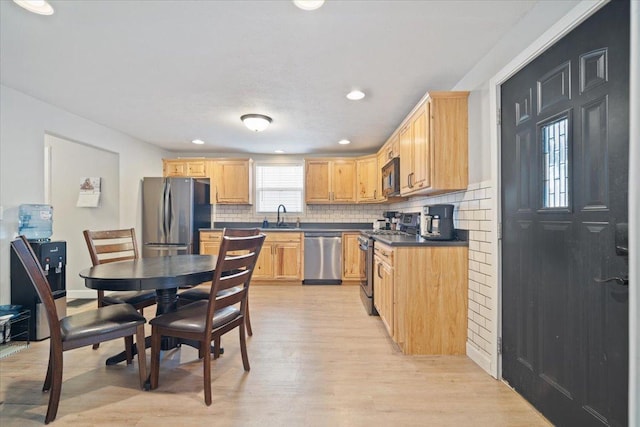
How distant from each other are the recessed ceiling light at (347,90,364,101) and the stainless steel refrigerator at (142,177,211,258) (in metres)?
3.06

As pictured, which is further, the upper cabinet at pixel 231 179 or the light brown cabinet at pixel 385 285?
the upper cabinet at pixel 231 179

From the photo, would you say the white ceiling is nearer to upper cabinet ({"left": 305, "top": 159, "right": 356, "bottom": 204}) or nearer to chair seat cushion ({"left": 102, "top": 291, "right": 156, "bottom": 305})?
upper cabinet ({"left": 305, "top": 159, "right": 356, "bottom": 204})

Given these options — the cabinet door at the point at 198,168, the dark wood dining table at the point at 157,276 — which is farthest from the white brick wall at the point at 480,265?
the cabinet door at the point at 198,168

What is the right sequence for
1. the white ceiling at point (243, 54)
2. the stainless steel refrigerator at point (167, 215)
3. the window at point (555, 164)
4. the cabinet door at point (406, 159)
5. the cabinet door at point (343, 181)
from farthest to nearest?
the cabinet door at point (343, 181)
the stainless steel refrigerator at point (167, 215)
the cabinet door at point (406, 159)
the white ceiling at point (243, 54)
the window at point (555, 164)

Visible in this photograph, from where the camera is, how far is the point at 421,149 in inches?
108

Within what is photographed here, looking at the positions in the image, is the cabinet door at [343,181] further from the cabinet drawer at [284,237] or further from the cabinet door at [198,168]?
the cabinet door at [198,168]

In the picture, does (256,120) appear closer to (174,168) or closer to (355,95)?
(355,95)

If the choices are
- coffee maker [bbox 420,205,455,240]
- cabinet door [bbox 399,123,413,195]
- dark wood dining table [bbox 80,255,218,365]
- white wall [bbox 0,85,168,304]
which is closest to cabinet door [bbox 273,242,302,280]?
cabinet door [bbox 399,123,413,195]

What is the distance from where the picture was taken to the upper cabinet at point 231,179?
5.36m

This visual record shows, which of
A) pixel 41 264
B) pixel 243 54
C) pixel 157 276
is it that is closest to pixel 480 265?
pixel 157 276

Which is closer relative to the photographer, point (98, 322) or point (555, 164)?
point (555, 164)

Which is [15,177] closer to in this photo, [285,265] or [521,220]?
[285,265]

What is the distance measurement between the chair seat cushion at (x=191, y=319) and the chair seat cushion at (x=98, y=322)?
0.49 feet

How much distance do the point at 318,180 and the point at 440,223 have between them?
3.01 metres
